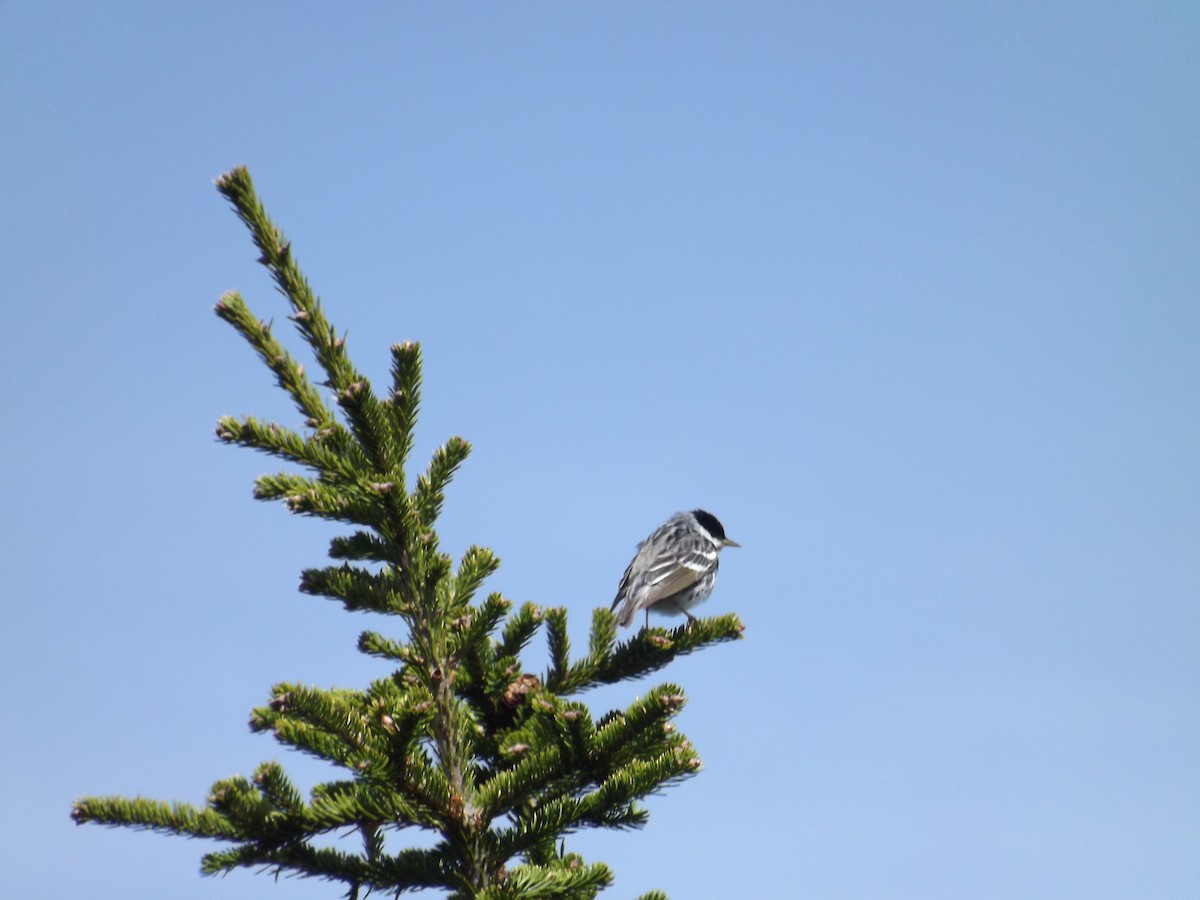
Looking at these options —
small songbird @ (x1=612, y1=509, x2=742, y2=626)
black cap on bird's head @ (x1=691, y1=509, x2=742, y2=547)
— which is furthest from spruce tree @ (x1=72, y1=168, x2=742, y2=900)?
black cap on bird's head @ (x1=691, y1=509, x2=742, y2=547)

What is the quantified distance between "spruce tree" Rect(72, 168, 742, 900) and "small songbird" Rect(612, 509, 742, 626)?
14.0ft

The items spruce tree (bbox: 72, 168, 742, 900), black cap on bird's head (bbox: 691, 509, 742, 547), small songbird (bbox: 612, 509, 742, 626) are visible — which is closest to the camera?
spruce tree (bbox: 72, 168, 742, 900)

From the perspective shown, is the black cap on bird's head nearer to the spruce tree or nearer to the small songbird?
the small songbird

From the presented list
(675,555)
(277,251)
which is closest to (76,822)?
(277,251)

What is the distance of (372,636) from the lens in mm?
4781

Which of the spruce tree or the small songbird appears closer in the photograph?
the spruce tree

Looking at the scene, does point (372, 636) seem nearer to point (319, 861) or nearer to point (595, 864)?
point (319, 861)

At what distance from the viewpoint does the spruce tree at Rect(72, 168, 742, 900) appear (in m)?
4.03

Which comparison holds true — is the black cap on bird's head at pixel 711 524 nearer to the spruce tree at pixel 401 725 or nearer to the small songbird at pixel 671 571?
the small songbird at pixel 671 571

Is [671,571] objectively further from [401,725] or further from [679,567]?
[401,725]

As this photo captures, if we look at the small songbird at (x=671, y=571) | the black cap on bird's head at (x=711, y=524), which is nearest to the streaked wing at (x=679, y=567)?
the small songbird at (x=671, y=571)

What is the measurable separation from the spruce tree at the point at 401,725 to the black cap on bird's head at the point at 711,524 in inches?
260

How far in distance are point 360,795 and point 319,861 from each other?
13.8 inches

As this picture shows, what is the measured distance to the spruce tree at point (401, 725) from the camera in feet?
13.2
